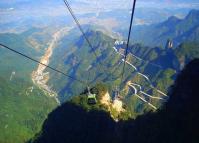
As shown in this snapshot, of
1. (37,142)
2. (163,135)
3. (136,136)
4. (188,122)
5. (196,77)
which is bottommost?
(37,142)

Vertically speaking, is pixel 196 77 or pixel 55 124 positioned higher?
pixel 196 77

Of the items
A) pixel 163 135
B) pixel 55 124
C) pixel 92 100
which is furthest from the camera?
pixel 55 124

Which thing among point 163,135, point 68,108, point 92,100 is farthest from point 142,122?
point 68,108

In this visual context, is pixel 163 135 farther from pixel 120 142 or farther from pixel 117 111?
pixel 117 111

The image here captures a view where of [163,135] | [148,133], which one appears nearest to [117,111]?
[148,133]

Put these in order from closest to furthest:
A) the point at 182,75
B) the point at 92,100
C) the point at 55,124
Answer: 1. the point at 92,100
2. the point at 182,75
3. the point at 55,124

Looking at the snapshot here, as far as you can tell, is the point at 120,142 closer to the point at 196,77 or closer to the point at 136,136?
the point at 136,136

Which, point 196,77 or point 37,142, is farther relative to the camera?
point 37,142
